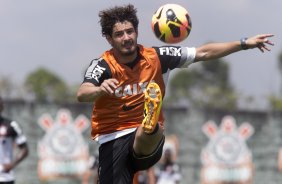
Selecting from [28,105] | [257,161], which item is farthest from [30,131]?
[257,161]

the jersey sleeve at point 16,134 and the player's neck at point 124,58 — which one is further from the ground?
the player's neck at point 124,58

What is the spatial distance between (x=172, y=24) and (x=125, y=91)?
1.02 meters

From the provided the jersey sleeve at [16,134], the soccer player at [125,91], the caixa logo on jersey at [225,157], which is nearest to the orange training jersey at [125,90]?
the soccer player at [125,91]

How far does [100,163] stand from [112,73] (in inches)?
37.6

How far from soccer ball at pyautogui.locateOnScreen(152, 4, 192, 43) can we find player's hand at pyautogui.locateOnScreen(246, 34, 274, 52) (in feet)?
2.51

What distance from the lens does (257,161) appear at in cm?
2259

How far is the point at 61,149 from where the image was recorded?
21.5 meters

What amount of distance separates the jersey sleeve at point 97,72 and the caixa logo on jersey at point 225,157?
14.7m

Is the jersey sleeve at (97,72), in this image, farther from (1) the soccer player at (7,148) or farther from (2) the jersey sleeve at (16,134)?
(2) the jersey sleeve at (16,134)

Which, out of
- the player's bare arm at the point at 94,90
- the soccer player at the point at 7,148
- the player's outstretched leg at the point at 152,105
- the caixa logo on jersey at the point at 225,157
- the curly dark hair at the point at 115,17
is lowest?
the caixa logo on jersey at the point at 225,157

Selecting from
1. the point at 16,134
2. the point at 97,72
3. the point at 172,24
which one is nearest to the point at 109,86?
the point at 97,72

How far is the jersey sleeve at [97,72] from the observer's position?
7635 millimetres

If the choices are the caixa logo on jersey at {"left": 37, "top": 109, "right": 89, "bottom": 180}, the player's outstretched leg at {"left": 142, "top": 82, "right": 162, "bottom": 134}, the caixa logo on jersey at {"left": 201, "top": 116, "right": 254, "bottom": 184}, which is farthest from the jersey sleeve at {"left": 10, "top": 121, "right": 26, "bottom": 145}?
the caixa logo on jersey at {"left": 201, "top": 116, "right": 254, "bottom": 184}

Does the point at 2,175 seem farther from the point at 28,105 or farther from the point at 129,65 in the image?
the point at 28,105
